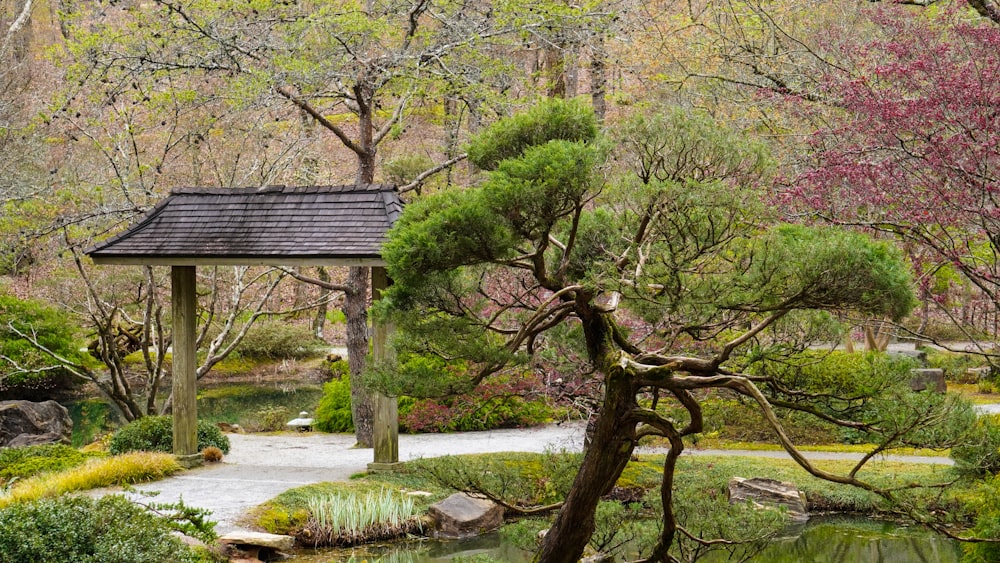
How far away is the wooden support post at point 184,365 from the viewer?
34.5 ft

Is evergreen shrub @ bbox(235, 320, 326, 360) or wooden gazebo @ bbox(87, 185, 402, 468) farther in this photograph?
evergreen shrub @ bbox(235, 320, 326, 360)

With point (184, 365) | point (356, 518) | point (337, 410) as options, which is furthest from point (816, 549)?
point (337, 410)

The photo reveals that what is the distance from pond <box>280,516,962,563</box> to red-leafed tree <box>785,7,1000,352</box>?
2.56m

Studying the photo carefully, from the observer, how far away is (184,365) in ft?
34.8

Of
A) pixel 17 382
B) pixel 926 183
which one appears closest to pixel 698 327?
pixel 926 183

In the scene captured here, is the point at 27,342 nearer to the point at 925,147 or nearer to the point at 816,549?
the point at 816,549

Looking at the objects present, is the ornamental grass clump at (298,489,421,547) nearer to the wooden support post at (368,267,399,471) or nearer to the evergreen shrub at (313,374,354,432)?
the wooden support post at (368,267,399,471)

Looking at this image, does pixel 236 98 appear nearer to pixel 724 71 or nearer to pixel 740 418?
pixel 724 71

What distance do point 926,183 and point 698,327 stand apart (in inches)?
130

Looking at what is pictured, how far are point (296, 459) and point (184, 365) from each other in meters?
1.87

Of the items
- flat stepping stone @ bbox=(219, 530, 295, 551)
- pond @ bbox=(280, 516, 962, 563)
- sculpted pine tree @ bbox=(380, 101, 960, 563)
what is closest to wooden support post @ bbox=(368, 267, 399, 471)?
pond @ bbox=(280, 516, 962, 563)

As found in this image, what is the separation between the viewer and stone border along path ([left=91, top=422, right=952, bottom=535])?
9.11m

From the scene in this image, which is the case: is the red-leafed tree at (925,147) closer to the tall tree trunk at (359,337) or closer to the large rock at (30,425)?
the tall tree trunk at (359,337)

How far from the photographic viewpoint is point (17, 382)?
726 inches
